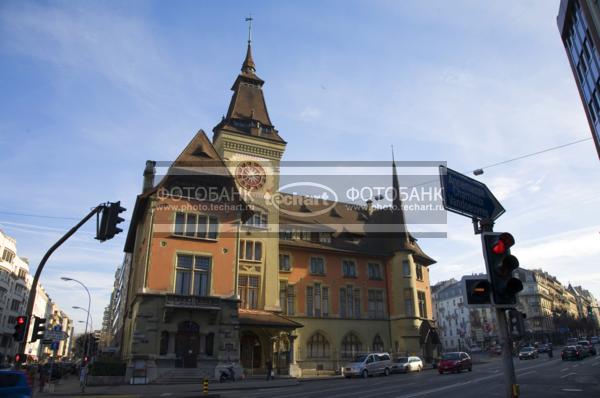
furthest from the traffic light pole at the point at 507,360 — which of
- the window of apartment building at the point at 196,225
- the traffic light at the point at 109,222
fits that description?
the window of apartment building at the point at 196,225

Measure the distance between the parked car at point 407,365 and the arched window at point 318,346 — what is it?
7.15 meters

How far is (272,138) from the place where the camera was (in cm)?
4453

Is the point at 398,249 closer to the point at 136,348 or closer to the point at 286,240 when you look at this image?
the point at 286,240

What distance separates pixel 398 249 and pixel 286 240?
13430mm

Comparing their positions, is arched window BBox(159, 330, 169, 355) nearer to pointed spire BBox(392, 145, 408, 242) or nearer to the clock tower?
the clock tower

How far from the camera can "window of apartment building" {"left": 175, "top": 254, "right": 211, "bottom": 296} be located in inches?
1262

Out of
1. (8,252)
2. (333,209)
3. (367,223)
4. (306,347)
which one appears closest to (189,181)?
(306,347)

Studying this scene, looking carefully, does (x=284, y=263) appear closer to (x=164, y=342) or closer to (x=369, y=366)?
(x=369, y=366)

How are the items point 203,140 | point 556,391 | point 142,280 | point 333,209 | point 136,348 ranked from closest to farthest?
point 556,391 → point 136,348 → point 142,280 → point 203,140 → point 333,209

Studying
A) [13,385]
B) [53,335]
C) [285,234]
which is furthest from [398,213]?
[13,385]

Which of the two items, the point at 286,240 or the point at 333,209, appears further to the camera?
the point at 333,209

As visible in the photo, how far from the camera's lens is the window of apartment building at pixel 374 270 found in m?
49.0

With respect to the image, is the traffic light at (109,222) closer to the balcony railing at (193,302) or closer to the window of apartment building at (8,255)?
the balcony railing at (193,302)

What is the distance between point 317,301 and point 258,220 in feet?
34.8
